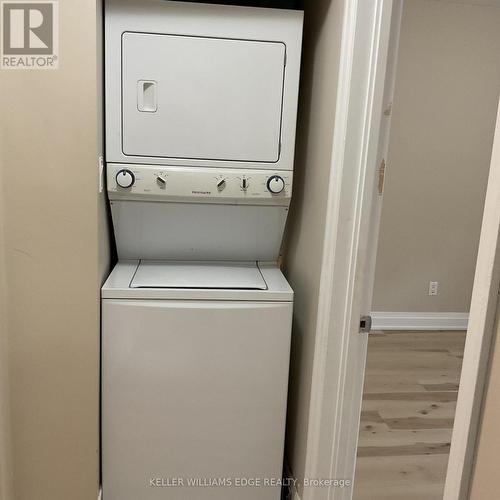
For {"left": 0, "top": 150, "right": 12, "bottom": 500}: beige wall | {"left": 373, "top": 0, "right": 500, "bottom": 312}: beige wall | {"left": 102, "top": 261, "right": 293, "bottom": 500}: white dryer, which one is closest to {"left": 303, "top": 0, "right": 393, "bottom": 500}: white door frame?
{"left": 102, "top": 261, "right": 293, "bottom": 500}: white dryer

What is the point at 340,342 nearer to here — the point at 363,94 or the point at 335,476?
the point at 335,476

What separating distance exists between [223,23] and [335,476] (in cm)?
157

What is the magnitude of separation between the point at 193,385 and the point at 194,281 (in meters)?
Answer: 0.37

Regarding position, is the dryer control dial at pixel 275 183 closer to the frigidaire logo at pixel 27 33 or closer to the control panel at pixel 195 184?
the control panel at pixel 195 184

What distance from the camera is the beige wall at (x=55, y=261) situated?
1.61 metres

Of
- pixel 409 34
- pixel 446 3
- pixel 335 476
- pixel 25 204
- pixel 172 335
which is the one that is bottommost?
pixel 335 476

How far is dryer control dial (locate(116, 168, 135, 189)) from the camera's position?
1.86 meters

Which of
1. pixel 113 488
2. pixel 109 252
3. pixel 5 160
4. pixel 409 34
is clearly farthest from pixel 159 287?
pixel 409 34

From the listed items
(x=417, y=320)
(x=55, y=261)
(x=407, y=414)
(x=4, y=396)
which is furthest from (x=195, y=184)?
(x=417, y=320)

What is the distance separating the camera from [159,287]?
6.00ft

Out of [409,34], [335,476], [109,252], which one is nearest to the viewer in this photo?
[335,476]

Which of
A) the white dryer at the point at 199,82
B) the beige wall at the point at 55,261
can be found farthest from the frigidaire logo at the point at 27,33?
the white dryer at the point at 199,82

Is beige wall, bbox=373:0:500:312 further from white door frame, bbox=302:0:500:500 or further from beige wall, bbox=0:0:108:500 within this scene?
beige wall, bbox=0:0:108:500

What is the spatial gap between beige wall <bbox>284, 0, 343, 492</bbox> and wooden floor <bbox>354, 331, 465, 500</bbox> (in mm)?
529
